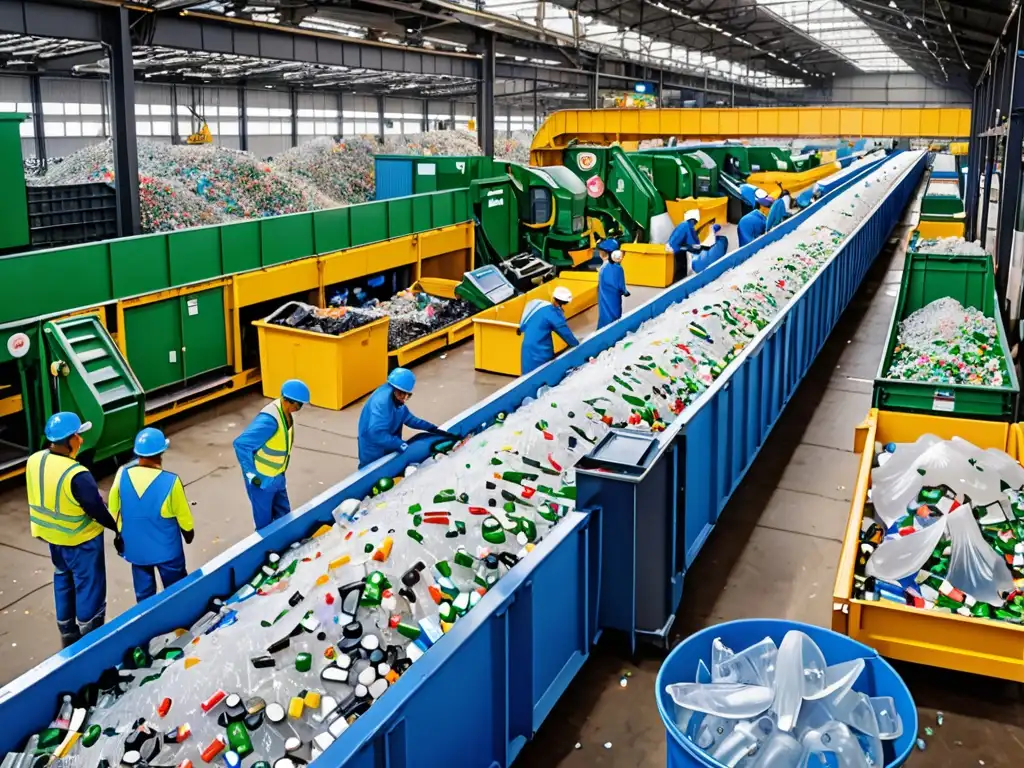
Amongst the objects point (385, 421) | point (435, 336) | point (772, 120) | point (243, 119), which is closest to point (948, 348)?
point (435, 336)

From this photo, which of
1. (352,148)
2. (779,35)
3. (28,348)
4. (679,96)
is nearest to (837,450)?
(28,348)

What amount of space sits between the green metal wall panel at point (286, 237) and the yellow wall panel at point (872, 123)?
56.9 feet

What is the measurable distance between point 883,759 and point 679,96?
137 ft

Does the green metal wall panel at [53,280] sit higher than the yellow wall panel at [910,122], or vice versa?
the yellow wall panel at [910,122]

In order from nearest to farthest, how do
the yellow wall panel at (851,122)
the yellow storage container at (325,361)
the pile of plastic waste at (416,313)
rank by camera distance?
the yellow storage container at (325,361) < the pile of plastic waste at (416,313) < the yellow wall panel at (851,122)

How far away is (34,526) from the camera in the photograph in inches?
184

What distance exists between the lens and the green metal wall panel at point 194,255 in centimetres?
837

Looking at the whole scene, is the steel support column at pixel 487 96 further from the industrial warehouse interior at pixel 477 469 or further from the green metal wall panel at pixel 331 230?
the green metal wall panel at pixel 331 230

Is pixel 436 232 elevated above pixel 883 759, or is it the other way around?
pixel 436 232

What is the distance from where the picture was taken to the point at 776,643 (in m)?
3.37

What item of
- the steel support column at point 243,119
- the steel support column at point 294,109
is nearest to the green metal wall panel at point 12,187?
the steel support column at point 243,119

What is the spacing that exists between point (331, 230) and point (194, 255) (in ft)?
7.10

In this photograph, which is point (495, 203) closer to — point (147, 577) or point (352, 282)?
point (352, 282)

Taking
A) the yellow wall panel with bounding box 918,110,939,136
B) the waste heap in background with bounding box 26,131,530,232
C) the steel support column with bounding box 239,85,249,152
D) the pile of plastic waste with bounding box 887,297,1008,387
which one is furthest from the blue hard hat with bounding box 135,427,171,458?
the steel support column with bounding box 239,85,249,152
